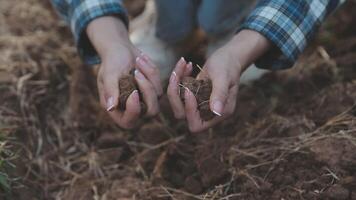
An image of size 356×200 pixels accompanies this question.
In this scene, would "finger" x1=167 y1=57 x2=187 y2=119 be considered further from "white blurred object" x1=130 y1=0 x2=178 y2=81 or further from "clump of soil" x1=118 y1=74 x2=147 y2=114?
"white blurred object" x1=130 y1=0 x2=178 y2=81

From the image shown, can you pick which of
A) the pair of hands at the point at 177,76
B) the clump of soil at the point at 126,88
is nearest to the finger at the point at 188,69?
the pair of hands at the point at 177,76

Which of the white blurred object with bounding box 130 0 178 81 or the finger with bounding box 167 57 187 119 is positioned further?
the white blurred object with bounding box 130 0 178 81

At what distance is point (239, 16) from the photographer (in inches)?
60.0

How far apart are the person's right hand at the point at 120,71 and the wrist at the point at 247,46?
0.18m

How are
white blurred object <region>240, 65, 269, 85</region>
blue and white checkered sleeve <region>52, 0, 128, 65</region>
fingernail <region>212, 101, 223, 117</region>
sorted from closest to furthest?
fingernail <region>212, 101, 223, 117</region>, blue and white checkered sleeve <region>52, 0, 128, 65</region>, white blurred object <region>240, 65, 269, 85</region>

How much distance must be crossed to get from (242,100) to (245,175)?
341mm

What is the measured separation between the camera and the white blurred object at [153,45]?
1557 millimetres

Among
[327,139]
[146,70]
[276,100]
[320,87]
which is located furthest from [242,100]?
[146,70]

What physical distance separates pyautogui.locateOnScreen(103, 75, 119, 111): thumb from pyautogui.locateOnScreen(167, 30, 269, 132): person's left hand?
0.35 ft

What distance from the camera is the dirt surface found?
3.76 ft

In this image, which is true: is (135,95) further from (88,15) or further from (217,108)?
(88,15)

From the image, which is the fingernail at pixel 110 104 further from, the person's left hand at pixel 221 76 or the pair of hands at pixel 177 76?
the person's left hand at pixel 221 76

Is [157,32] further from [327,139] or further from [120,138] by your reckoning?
[327,139]

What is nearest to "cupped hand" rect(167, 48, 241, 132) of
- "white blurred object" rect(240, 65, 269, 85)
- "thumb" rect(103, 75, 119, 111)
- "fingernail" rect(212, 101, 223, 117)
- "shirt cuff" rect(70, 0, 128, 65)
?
"fingernail" rect(212, 101, 223, 117)
